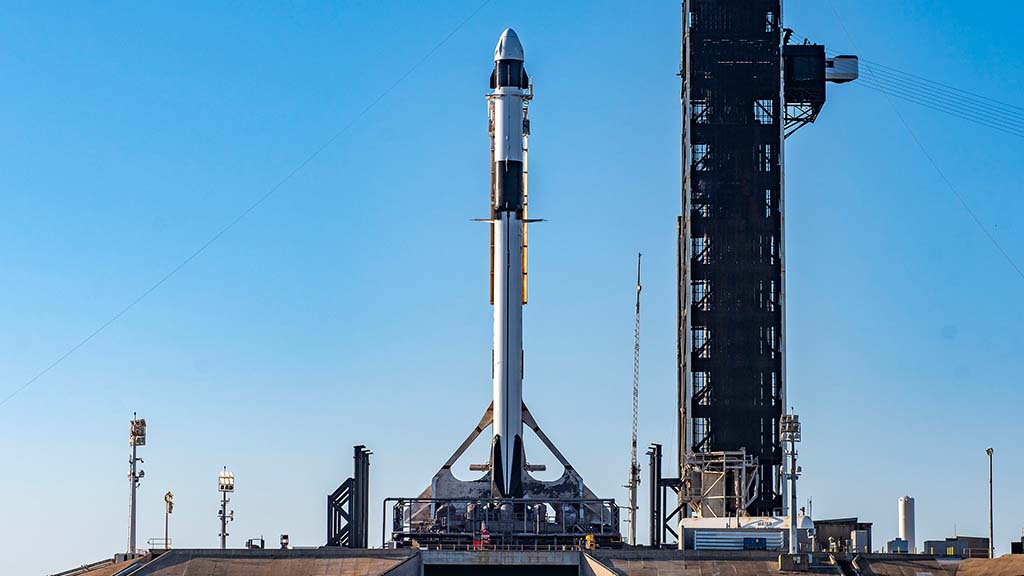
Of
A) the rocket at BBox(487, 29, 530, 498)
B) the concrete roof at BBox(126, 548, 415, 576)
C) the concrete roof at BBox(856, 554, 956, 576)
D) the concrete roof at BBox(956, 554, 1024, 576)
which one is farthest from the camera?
the rocket at BBox(487, 29, 530, 498)

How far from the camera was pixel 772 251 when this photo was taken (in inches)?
4596

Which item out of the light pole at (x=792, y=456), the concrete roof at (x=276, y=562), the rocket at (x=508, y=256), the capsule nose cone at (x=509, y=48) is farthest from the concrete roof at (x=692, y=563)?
the capsule nose cone at (x=509, y=48)

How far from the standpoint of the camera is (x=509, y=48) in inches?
4363

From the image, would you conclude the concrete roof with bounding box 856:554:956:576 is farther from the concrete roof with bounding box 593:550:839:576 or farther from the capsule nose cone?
the capsule nose cone

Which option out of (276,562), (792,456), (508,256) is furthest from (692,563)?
(508,256)

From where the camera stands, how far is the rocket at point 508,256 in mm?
106312

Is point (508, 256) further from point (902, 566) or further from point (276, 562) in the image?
point (902, 566)

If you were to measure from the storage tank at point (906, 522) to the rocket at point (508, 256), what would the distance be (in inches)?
868

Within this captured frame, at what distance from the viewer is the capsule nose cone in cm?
11056

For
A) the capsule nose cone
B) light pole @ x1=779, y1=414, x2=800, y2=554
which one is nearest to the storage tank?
light pole @ x1=779, y1=414, x2=800, y2=554

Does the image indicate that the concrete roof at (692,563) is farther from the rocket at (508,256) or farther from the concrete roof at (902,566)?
the rocket at (508,256)

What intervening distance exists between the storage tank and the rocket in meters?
22.1

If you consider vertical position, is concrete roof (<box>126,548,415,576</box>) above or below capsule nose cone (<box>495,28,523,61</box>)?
below

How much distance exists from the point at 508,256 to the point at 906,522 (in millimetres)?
27885
